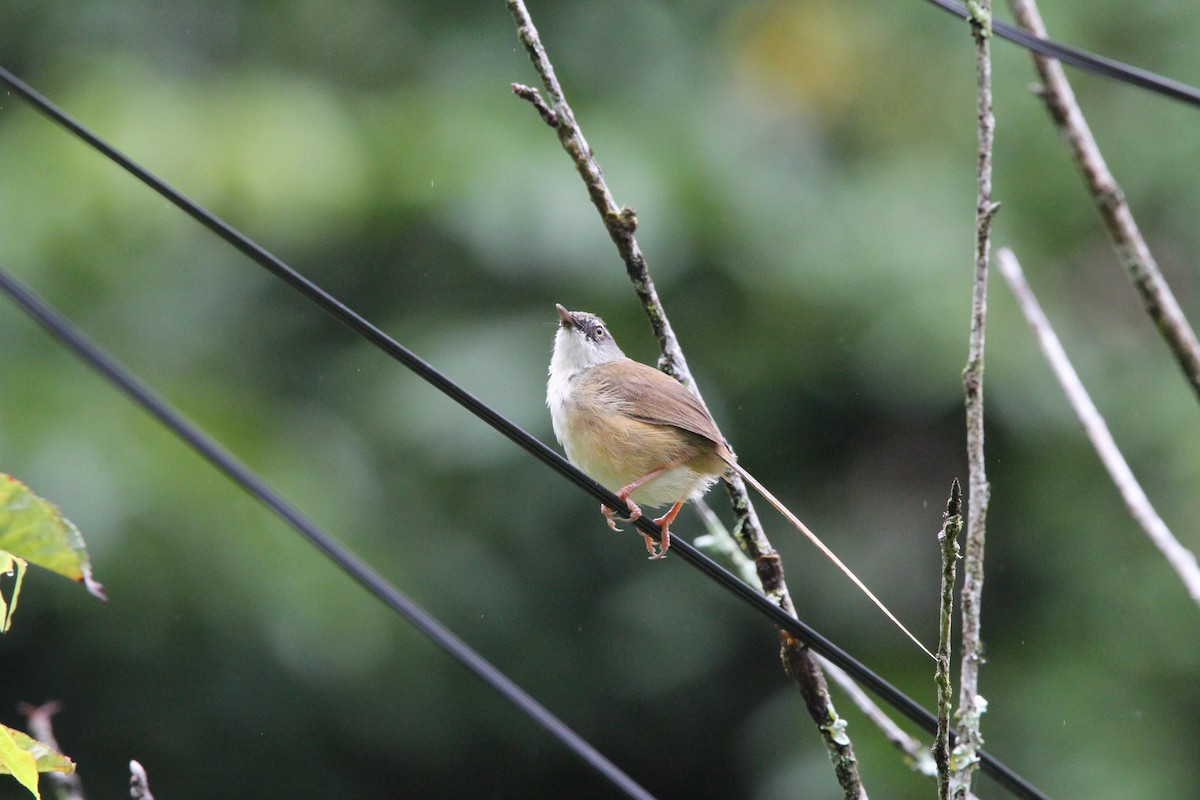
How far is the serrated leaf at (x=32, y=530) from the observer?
6.30 ft

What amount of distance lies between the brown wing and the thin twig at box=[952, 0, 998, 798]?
116cm

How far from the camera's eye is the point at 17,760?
188 centimetres

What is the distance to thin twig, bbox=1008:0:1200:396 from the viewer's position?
2.41 m

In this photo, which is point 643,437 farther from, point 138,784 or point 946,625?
point 138,784

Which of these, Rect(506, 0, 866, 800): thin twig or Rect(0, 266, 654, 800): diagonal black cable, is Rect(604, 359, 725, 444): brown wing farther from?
Rect(0, 266, 654, 800): diagonal black cable

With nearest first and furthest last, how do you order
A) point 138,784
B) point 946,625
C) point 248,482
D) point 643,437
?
point 946,625, point 138,784, point 248,482, point 643,437

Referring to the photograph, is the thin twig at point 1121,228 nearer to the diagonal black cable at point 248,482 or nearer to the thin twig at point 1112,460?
the thin twig at point 1112,460

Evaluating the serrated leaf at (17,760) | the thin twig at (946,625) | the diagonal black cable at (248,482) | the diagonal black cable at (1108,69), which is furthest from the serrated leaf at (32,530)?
the diagonal black cable at (1108,69)

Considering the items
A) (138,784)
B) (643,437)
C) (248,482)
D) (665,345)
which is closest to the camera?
(138,784)

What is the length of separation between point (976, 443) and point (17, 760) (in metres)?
1.82

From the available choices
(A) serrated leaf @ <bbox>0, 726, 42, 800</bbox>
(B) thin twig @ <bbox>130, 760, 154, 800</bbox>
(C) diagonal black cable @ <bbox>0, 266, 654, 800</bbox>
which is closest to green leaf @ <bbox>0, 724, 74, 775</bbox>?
(A) serrated leaf @ <bbox>0, 726, 42, 800</bbox>

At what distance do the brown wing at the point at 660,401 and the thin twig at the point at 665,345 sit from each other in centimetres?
18

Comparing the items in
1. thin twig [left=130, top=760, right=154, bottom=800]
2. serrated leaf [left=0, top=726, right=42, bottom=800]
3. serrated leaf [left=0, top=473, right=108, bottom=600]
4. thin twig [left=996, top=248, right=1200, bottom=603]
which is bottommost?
thin twig [left=130, top=760, right=154, bottom=800]

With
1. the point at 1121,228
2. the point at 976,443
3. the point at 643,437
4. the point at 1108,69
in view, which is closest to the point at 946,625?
the point at 976,443
